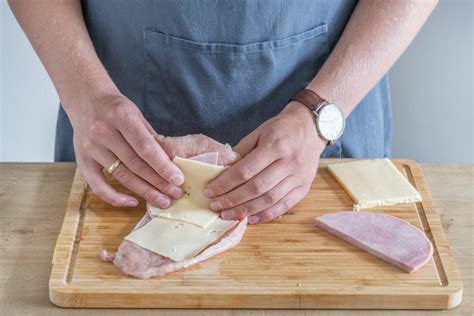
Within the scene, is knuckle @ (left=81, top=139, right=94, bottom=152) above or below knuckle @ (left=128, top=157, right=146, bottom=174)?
below

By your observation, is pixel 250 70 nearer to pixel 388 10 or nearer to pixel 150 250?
pixel 388 10

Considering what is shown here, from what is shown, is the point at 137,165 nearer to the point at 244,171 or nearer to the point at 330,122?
the point at 244,171

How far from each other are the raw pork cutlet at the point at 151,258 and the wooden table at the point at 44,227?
78 mm

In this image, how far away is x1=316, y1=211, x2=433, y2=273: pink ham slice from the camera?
1.66 meters

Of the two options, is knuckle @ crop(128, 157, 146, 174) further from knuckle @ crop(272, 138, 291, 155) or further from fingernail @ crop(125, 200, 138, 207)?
knuckle @ crop(272, 138, 291, 155)

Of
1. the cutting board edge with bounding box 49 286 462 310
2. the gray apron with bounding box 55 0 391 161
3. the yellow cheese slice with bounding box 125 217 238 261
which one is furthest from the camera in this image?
the gray apron with bounding box 55 0 391 161

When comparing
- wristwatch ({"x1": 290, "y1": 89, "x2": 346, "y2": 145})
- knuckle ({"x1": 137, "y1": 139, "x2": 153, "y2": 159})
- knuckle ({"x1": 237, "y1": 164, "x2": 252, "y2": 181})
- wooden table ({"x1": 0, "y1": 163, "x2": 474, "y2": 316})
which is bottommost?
wooden table ({"x1": 0, "y1": 163, "x2": 474, "y2": 316})

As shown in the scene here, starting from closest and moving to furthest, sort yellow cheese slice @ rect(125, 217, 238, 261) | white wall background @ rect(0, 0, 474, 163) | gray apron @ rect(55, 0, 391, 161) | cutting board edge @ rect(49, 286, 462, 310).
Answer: cutting board edge @ rect(49, 286, 462, 310)
yellow cheese slice @ rect(125, 217, 238, 261)
gray apron @ rect(55, 0, 391, 161)
white wall background @ rect(0, 0, 474, 163)

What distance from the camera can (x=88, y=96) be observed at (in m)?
1.90

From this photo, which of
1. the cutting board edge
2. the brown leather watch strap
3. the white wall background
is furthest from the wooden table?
the white wall background

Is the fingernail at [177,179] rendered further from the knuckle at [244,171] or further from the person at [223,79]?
the knuckle at [244,171]

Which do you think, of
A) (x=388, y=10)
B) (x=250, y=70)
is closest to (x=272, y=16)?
(x=250, y=70)

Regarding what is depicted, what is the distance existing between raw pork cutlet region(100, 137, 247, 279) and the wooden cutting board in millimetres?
12

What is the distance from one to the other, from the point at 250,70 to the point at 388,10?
337mm
